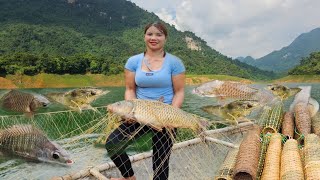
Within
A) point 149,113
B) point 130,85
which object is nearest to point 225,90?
point 130,85

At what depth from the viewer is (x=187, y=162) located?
6.45 metres

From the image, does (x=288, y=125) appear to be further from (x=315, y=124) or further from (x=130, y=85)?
(x=130, y=85)

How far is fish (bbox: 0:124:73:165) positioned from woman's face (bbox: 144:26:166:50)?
3.75m

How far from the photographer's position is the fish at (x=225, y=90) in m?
7.32

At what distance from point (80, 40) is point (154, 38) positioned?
349ft

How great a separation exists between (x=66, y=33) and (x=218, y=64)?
4471cm

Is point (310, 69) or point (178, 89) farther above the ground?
point (178, 89)

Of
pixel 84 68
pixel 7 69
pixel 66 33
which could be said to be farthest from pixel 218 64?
pixel 7 69

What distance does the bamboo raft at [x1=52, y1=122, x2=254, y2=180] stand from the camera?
16.9 ft

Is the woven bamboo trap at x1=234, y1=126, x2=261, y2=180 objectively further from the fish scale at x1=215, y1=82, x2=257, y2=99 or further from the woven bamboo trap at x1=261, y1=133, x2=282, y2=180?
the fish scale at x1=215, y1=82, x2=257, y2=99

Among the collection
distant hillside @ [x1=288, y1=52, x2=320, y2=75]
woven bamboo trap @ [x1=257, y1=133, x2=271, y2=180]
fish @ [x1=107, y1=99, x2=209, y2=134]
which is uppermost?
fish @ [x1=107, y1=99, x2=209, y2=134]

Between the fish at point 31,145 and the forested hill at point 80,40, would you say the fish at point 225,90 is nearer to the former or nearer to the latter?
the fish at point 31,145

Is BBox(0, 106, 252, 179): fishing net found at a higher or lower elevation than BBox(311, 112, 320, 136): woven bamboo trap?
lower

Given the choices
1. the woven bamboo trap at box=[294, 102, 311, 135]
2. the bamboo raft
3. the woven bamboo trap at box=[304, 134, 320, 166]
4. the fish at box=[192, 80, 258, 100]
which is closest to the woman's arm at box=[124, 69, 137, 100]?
the bamboo raft
